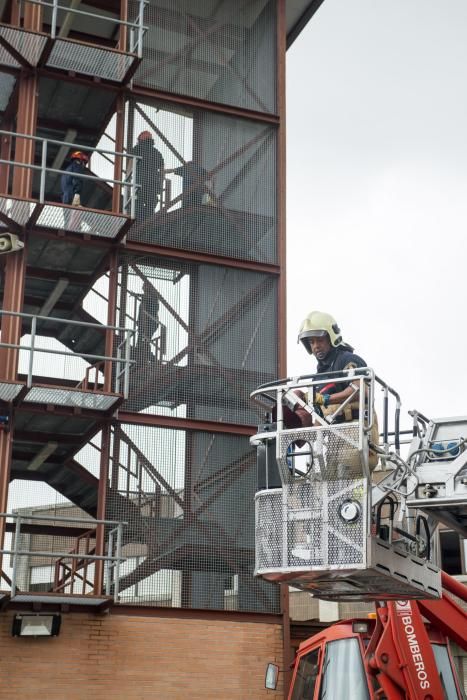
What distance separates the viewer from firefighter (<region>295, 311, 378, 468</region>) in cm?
1424

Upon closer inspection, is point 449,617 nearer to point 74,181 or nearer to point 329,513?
point 329,513

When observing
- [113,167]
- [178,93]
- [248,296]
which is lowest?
[248,296]

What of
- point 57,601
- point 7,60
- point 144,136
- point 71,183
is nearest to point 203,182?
point 144,136

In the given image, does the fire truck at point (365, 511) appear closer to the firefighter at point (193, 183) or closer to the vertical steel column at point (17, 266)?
the vertical steel column at point (17, 266)

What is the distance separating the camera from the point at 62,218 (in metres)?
22.6

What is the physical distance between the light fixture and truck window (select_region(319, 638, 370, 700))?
6.12 m

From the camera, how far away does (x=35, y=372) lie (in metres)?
22.5

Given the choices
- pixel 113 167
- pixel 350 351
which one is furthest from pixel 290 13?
pixel 350 351

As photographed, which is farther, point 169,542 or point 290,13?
point 290,13

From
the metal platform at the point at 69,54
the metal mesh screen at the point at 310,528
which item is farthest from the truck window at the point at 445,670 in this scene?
the metal platform at the point at 69,54

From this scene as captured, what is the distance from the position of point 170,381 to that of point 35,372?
2.69 metres

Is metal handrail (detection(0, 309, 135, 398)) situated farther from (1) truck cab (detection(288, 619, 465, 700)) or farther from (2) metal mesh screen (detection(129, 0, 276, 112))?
(1) truck cab (detection(288, 619, 465, 700))

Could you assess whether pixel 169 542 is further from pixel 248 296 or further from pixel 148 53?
pixel 148 53

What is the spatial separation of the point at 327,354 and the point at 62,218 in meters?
9.05
